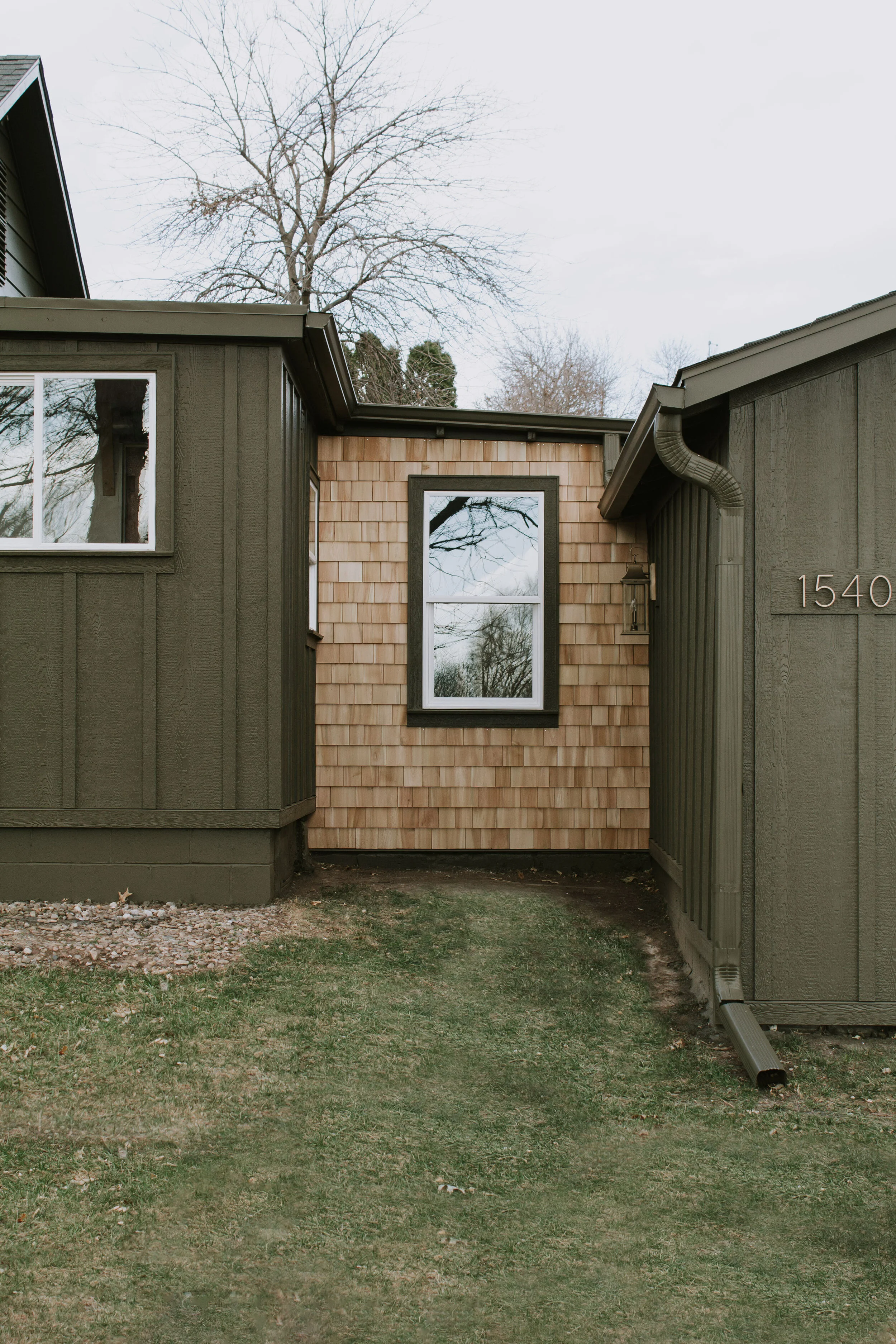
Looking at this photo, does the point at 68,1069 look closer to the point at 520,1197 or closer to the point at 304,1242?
the point at 304,1242

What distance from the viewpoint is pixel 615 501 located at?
20.6 feet

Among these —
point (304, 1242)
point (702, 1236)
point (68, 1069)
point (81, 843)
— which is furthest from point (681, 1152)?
point (81, 843)

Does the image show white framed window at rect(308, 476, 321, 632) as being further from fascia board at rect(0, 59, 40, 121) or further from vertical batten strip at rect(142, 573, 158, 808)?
fascia board at rect(0, 59, 40, 121)

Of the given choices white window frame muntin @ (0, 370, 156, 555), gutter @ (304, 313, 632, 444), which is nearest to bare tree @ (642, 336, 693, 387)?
gutter @ (304, 313, 632, 444)

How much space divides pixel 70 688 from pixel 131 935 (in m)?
1.43

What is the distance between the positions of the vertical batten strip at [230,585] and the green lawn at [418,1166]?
Result: 1.10 m

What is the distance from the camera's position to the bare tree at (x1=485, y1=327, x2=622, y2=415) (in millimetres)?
20297

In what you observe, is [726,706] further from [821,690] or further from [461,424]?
[461,424]

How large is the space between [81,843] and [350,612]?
2391 mm

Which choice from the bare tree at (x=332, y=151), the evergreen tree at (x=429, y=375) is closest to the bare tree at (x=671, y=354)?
the evergreen tree at (x=429, y=375)

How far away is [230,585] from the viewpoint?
5426mm

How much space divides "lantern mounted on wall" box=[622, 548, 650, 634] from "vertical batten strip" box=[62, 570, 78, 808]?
3561 millimetres

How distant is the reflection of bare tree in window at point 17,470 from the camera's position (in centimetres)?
543

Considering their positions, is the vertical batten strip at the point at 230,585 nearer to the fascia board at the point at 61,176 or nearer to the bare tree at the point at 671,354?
the fascia board at the point at 61,176
